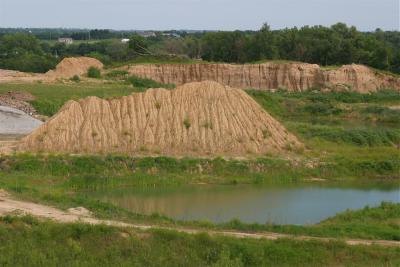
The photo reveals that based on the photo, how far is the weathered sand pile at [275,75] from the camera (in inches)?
2653

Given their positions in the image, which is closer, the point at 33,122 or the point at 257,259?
the point at 257,259

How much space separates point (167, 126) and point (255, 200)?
742 cm

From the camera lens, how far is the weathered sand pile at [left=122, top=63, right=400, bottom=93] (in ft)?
221

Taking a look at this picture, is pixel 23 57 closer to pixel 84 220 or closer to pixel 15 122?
pixel 15 122

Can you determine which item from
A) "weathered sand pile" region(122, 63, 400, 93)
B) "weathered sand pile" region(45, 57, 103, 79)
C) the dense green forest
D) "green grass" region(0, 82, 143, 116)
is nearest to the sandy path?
"green grass" region(0, 82, 143, 116)

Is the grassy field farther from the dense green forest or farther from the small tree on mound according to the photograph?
the dense green forest

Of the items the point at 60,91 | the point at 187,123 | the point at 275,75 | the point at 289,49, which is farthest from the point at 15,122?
the point at 289,49

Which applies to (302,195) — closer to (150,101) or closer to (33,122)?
(150,101)

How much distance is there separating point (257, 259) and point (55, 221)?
16.8 feet

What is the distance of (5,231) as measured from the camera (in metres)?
15.8

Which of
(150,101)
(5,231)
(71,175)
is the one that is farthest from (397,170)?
(5,231)

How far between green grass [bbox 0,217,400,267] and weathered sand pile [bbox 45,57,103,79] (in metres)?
48.0

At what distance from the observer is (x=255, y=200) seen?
2539 centimetres

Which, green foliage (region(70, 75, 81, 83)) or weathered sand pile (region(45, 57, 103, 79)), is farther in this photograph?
weathered sand pile (region(45, 57, 103, 79))
